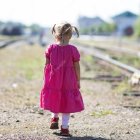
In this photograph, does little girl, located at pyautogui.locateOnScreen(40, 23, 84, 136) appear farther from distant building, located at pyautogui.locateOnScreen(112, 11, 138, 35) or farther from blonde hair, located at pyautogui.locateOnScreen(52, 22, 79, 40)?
distant building, located at pyautogui.locateOnScreen(112, 11, 138, 35)

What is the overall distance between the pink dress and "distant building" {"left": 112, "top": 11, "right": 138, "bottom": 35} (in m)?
144

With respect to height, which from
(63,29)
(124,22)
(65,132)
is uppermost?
(63,29)

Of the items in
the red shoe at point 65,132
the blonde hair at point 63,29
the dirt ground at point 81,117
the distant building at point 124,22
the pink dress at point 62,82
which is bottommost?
the distant building at point 124,22

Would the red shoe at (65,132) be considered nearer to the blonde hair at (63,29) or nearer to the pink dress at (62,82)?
the pink dress at (62,82)

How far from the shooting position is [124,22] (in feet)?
519

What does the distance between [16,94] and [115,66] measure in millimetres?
9715

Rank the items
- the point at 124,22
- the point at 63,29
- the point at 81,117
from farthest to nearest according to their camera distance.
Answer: the point at 124,22 → the point at 81,117 → the point at 63,29

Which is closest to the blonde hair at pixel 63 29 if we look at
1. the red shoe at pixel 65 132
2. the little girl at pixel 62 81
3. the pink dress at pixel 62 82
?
the little girl at pixel 62 81

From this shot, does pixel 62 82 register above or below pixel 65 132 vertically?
above

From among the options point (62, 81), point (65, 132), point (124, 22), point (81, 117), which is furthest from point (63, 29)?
point (124, 22)

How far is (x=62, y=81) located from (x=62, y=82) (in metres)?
0.01

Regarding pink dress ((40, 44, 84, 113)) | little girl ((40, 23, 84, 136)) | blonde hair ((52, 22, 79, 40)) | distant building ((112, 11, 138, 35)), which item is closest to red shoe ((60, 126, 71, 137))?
little girl ((40, 23, 84, 136))

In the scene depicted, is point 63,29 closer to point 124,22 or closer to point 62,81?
point 62,81

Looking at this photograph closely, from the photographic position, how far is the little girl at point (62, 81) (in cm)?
735
